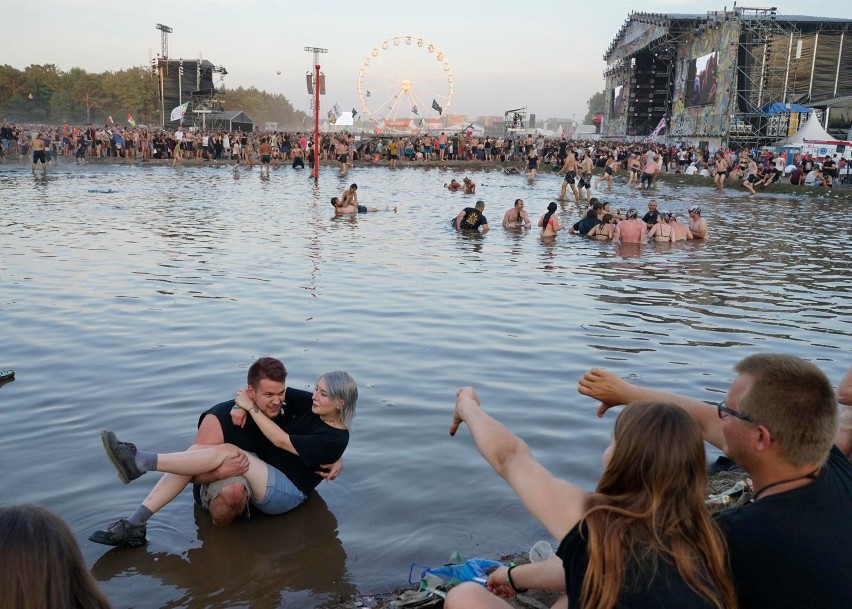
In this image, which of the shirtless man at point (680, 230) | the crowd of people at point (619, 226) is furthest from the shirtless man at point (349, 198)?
the shirtless man at point (680, 230)

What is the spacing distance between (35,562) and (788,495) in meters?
2.03

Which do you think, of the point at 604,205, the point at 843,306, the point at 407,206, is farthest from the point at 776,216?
the point at 843,306

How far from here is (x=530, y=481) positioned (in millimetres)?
2756

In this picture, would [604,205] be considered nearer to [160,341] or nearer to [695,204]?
[695,204]

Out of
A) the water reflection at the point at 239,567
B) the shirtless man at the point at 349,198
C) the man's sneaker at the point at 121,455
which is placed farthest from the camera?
the shirtless man at the point at 349,198

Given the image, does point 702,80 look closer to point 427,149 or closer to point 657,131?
point 657,131

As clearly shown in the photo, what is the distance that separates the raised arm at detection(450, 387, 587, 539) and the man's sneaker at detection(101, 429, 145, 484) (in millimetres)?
2229

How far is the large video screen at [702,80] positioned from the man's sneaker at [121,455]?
49608 millimetres

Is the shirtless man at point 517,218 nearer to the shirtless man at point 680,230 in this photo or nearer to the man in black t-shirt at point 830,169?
the shirtless man at point 680,230

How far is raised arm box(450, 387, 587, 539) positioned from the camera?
2623mm

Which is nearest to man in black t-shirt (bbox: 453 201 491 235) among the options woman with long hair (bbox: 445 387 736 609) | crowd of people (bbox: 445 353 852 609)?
crowd of people (bbox: 445 353 852 609)

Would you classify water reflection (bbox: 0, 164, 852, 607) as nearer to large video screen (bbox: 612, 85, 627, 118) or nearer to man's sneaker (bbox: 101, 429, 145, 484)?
man's sneaker (bbox: 101, 429, 145, 484)

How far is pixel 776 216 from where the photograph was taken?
76.9 feet

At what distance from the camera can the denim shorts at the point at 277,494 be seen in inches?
201
